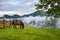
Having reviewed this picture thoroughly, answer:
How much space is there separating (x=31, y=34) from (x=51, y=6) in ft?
5.99

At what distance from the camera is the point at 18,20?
548 inches

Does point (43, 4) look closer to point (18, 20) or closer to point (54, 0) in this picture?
point (54, 0)

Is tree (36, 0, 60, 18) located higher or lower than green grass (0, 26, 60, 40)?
higher

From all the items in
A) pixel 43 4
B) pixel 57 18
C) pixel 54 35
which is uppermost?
pixel 43 4

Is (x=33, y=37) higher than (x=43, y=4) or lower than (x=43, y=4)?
lower

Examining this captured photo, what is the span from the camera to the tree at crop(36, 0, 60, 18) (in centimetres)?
1173

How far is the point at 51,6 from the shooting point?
1191 centimetres

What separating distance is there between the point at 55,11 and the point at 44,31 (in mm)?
1593

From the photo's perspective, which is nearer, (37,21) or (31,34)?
(31,34)

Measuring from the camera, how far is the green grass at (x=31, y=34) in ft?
36.6

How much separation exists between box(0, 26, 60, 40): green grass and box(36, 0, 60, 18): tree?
1132 millimetres

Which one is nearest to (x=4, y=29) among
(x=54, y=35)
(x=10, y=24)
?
(x=10, y=24)

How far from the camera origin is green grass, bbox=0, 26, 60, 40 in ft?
36.6

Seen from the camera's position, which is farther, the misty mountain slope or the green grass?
the misty mountain slope
